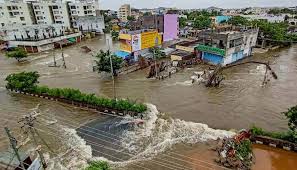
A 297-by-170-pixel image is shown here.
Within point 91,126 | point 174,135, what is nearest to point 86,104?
point 91,126

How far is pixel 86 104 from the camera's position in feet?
79.1

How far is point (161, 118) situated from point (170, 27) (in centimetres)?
3894

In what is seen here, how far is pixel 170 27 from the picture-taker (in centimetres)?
5769

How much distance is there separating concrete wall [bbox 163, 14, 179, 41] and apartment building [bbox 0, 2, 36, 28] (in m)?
41.6

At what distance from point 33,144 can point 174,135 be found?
10.6 metres

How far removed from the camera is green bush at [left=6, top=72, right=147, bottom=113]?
72.8ft

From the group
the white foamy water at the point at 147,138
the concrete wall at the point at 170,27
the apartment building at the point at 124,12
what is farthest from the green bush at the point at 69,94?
the apartment building at the point at 124,12

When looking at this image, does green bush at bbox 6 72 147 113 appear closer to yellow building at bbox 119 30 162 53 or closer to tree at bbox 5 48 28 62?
yellow building at bbox 119 30 162 53

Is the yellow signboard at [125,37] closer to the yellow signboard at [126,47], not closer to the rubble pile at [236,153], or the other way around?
the yellow signboard at [126,47]

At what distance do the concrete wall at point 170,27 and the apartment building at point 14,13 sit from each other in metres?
41.6

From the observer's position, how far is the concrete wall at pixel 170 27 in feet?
184

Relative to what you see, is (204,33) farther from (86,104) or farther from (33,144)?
(33,144)

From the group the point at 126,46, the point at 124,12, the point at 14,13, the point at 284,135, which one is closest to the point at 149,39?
the point at 126,46

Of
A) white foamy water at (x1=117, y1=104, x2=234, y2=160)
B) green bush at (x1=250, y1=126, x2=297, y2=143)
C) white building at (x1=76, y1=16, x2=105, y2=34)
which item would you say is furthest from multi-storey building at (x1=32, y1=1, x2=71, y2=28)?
green bush at (x1=250, y1=126, x2=297, y2=143)
